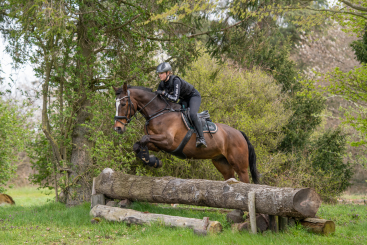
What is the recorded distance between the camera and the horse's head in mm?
6125

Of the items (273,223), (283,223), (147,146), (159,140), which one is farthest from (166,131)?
(283,223)

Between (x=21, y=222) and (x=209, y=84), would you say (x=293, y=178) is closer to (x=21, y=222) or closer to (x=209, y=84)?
(x=209, y=84)

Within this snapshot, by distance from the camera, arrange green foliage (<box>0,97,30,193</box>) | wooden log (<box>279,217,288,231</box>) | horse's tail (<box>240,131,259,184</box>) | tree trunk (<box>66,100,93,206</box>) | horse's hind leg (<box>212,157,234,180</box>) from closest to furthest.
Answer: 1. wooden log (<box>279,217,288,231</box>)
2. horse's tail (<box>240,131,259,184</box>)
3. horse's hind leg (<box>212,157,234,180</box>)
4. tree trunk (<box>66,100,93,206</box>)
5. green foliage (<box>0,97,30,193</box>)

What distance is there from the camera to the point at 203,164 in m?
12.5

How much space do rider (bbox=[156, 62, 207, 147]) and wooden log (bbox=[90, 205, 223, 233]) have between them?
162 cm

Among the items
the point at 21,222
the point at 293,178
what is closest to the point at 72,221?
the point at 21,222

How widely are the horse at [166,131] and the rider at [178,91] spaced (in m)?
0.21

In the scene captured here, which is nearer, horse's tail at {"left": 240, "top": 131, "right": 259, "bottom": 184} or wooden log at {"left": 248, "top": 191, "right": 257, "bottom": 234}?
wooden log at {"left": 248, "top": 191, "right": 257, "bottom": 234}

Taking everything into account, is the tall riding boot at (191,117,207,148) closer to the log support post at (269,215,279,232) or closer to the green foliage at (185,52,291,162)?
the log support post at (269,215,279,232)

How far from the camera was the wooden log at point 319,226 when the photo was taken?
530 centimetres

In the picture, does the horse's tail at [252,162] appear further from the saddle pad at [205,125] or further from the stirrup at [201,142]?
the stirrup at [201,142]

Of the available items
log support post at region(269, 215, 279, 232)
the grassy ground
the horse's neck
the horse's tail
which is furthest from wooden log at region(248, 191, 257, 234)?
the horse's neck

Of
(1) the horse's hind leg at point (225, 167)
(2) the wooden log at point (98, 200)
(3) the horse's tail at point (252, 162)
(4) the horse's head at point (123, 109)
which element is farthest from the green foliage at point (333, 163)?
(4) the horse's head at point (123, 109)

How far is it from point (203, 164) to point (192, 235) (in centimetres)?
725
